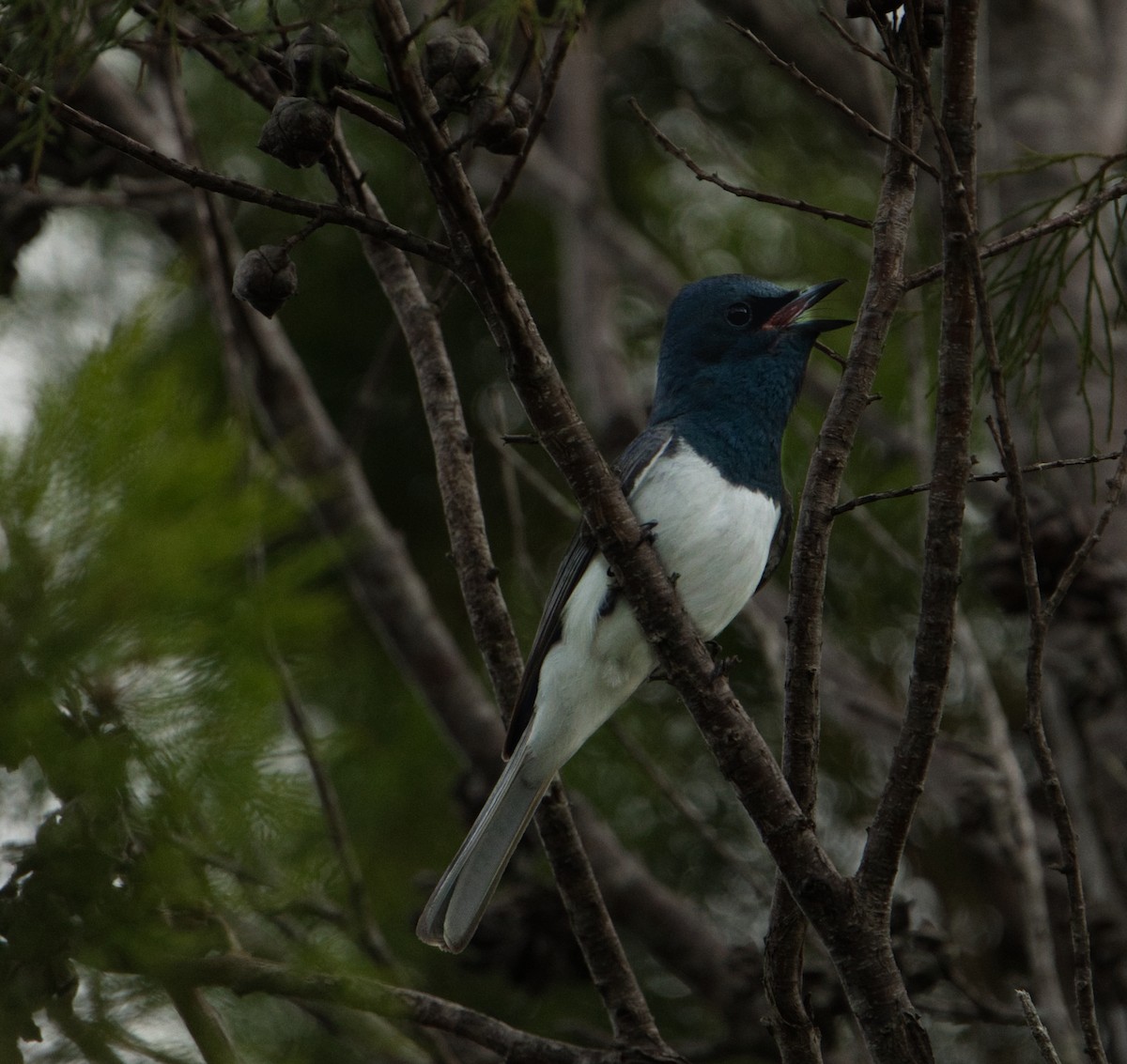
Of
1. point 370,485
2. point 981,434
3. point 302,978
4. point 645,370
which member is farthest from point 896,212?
point 645,370

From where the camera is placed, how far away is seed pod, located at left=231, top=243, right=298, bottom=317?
2281 millimetres

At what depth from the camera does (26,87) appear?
206cm

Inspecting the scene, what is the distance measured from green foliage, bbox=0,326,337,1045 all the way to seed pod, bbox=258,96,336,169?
0.42 m

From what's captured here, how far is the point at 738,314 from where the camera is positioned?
13.8ft

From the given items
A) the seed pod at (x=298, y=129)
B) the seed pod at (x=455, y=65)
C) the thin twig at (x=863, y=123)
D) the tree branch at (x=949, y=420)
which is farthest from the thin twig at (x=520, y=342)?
the thin twig at (x=863, y=123)

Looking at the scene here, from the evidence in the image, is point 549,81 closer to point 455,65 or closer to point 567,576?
point 455,65

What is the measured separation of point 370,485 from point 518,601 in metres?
1.17

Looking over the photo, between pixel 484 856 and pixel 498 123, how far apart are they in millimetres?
1830

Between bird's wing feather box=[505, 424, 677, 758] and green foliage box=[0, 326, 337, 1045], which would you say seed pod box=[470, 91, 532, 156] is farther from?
bird's wing feather box=[505, 424, 677, 758]

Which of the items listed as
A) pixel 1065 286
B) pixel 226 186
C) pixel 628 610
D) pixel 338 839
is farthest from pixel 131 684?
pixel 1065 286

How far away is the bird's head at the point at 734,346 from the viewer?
4.07m

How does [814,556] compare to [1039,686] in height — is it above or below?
above

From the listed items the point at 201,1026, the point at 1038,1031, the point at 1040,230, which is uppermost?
the point at 1040,230

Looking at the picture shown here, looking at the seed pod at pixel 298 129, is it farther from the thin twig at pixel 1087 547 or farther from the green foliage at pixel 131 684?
the thin twig at pixel 1087 547
